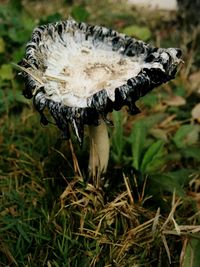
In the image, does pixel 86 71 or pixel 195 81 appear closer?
pixel 86 71

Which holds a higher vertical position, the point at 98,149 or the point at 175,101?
the point at 175,101

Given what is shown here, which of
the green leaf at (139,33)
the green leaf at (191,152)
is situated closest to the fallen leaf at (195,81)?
the green leaf at (139,33)

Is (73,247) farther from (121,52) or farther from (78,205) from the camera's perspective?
(121,52)

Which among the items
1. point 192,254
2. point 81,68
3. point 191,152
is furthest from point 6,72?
point 192,254

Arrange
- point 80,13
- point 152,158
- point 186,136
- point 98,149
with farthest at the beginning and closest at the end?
1. point 80,13
2. point 186,136
3. point 152,158
4. point 98,149

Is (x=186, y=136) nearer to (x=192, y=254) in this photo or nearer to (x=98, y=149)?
(x=98, y=149)

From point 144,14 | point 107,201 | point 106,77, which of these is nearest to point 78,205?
point 107,201

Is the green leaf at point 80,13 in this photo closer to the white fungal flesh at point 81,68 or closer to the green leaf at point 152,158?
the white fungal flesh at point 81,68
